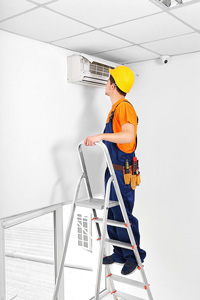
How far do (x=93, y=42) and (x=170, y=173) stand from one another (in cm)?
141

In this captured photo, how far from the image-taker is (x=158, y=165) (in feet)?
10.5

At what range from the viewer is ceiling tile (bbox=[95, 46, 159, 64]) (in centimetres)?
277

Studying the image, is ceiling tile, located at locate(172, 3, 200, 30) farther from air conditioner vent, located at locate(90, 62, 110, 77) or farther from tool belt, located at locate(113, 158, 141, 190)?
tool belt, located at locate(113, 158, 141, 190)

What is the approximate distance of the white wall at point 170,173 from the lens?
9.80 ft

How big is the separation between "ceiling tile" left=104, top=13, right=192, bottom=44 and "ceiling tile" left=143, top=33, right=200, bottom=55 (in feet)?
0.43

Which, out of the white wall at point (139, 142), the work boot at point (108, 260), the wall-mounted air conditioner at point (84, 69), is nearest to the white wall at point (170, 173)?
the white wall at point (139, 142)

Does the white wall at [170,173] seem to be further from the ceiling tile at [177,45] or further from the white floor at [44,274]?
the white floor at [44,274]

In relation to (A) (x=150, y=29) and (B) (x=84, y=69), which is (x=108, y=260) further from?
(A) (x=150, y=29)

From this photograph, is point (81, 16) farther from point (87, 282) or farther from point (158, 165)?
point (87, 282)

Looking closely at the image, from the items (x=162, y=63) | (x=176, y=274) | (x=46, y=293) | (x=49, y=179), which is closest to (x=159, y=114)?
(x=162, y=63)

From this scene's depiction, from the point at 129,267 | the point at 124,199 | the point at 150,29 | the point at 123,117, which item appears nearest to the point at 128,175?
the point at 124,199

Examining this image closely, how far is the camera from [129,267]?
235cm

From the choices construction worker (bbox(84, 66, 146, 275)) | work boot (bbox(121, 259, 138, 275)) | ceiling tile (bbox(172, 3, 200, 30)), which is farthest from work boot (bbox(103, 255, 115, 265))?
ceiling tile (bbox(172, 3, 200, 30))

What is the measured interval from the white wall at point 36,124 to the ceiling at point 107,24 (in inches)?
6.1
